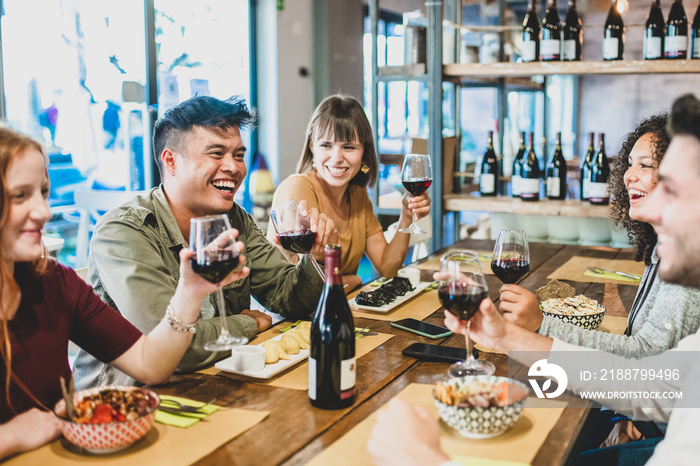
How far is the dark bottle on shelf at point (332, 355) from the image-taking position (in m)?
1.27

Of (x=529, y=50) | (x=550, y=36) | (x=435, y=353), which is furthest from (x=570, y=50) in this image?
(x=435, y=353)

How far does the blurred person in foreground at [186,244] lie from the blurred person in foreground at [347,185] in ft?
1.70

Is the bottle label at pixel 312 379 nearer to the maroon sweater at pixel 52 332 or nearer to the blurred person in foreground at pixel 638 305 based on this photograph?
the maroon sweater at pixel 52 332

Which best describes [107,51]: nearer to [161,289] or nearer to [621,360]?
[161,289]

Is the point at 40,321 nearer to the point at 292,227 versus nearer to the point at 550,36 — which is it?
the point at 292,227

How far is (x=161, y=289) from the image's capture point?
1.62 meters

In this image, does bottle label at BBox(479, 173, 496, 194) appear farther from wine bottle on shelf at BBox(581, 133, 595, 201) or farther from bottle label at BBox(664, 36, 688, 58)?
bottle label at BBox(664, 36, 688, 58)

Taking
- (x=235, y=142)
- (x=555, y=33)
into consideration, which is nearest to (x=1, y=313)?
(x=235, y=142)

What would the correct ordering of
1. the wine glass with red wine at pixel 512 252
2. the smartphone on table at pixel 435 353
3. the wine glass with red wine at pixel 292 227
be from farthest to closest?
the wine glass with red wine at pixel 292 227
the wine glass with red wine at pixel 512 252
the smartphone on table at pixel 435 353

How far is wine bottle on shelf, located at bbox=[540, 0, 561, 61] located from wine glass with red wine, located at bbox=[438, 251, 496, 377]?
8.00ft

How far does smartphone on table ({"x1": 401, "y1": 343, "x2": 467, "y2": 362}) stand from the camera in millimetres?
1550

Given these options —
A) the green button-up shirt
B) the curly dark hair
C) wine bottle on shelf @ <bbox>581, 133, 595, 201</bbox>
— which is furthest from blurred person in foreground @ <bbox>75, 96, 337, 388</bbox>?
wine bottle on shelf @ <bbox>581, 133, 595, 201</bbox>

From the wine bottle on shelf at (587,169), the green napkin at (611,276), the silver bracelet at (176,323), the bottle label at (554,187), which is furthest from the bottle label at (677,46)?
the silver bracelet at (176,323)

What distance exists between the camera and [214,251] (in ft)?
4.12
